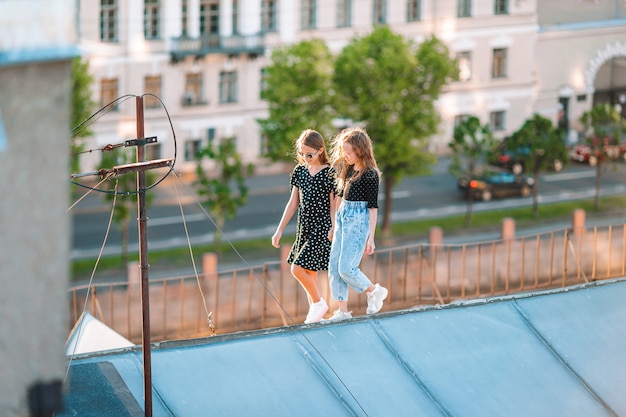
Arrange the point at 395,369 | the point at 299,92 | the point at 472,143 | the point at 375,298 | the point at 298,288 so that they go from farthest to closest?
1. the point at 472,143
2. the point at 299,92
3. the point at 298,288
4. the point at 375,298
5. the point at 395,369

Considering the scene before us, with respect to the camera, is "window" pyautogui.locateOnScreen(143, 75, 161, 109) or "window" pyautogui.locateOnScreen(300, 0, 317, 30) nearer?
"window" pyautogui.locateOnScreen(143, 75, 161, 109)

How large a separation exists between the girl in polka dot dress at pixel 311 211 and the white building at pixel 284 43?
28.9m

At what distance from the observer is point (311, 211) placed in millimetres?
13906

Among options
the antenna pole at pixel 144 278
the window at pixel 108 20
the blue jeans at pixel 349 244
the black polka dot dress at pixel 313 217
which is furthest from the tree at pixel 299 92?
the antenna pole at pixel 144 278

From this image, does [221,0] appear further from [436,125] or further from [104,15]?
[436,125]

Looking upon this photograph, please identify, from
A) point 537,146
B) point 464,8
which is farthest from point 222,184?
point 464,8

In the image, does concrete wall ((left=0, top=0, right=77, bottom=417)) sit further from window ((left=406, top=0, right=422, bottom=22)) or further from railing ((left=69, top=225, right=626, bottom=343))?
window ((left=406, top=0, right=422, bottom=22))

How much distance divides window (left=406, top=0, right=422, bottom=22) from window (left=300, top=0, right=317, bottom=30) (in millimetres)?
3735

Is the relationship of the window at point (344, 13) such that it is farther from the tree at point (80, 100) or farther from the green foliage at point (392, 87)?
the tree at point (80, 100)

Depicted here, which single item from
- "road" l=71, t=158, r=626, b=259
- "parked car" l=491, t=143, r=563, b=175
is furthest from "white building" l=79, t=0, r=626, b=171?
"parked car" l=491, t=143, r=563, b=175

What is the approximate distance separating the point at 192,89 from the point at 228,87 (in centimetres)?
132

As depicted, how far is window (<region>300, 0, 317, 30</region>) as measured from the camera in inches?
1944

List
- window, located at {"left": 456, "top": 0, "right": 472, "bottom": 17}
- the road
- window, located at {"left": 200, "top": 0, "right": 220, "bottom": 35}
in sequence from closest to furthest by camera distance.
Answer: the road → window, located at {"left": 200, "top": 0, "right": 220, "bottom": 35} → window, located at {"left": 456, "top": 0, "right": 472, "bottom": 17}

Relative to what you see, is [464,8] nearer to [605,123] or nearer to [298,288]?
[605,123]
